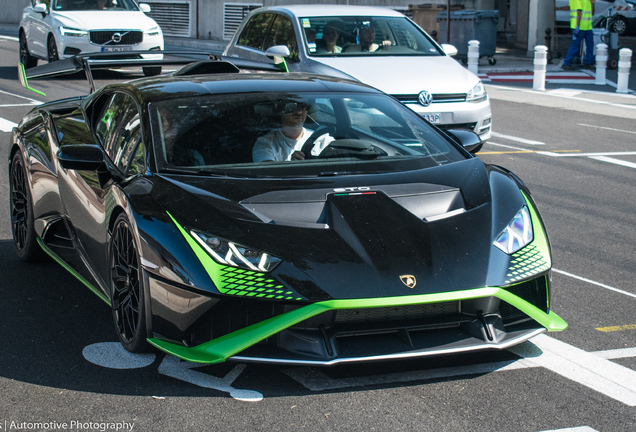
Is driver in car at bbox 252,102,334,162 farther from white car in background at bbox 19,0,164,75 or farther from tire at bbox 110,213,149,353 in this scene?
white car in background at bbox 19,0,164,75

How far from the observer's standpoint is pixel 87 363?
4098 mm

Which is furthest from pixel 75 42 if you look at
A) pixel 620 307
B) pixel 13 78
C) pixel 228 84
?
pixel 620 307

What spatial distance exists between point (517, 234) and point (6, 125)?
956 centimetres

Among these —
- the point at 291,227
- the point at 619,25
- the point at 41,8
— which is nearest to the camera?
the point at 291,227

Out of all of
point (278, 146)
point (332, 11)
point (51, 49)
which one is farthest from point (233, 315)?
point (51, 49)

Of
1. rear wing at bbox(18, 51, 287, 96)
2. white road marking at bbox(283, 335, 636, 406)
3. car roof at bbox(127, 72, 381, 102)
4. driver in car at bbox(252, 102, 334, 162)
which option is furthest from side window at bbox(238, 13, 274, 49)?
white road marking at bbox(283, 335, 636, 406)

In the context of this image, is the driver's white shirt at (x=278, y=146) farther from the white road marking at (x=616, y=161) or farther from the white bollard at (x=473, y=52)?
the white bollard at (x=473, y=52)

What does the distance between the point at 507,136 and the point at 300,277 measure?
30.2 ft

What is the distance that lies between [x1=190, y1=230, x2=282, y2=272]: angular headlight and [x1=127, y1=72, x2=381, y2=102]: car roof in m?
1.34

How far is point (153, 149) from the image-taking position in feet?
14.4

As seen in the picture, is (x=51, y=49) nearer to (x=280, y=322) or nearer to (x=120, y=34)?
(x=120, y=34)

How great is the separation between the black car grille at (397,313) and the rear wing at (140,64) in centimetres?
270

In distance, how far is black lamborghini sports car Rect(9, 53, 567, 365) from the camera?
3.59m

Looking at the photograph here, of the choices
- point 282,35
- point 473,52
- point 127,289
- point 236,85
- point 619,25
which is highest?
point 619,25
